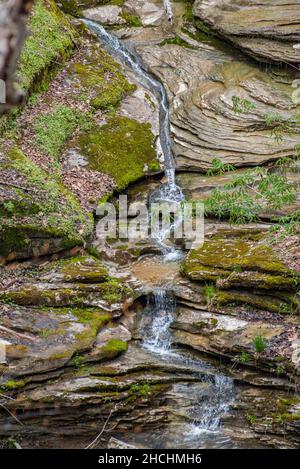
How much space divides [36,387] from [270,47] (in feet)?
41.3

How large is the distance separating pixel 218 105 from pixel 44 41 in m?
5.48

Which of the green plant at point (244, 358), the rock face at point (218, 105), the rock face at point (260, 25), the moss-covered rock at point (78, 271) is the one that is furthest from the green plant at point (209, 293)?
the rock face at point (260, 25)

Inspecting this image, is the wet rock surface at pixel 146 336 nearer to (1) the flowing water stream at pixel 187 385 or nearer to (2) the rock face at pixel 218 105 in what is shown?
(1) the flowing water stream at pixel 187 385

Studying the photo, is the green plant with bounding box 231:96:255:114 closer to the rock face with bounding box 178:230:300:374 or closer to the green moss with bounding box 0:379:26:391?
the rock face with bounding box 178:230:300:374

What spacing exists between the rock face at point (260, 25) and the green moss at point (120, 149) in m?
4.39

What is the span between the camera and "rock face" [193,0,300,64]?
16875 mm

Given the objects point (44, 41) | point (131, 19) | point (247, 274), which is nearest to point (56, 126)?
point (44, 41)

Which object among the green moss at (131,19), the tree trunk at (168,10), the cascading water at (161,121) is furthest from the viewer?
the green moss at (131,19)

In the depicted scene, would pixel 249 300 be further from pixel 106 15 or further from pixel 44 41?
pixel 106 15

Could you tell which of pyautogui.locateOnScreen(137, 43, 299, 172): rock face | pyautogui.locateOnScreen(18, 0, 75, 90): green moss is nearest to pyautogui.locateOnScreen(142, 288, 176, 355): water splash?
pyautogui.locateOnScreen(137, 43, 299, 172): rock face

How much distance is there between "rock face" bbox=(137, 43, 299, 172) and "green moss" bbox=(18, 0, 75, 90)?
2.51 metres

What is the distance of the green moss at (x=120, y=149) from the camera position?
14.6m
